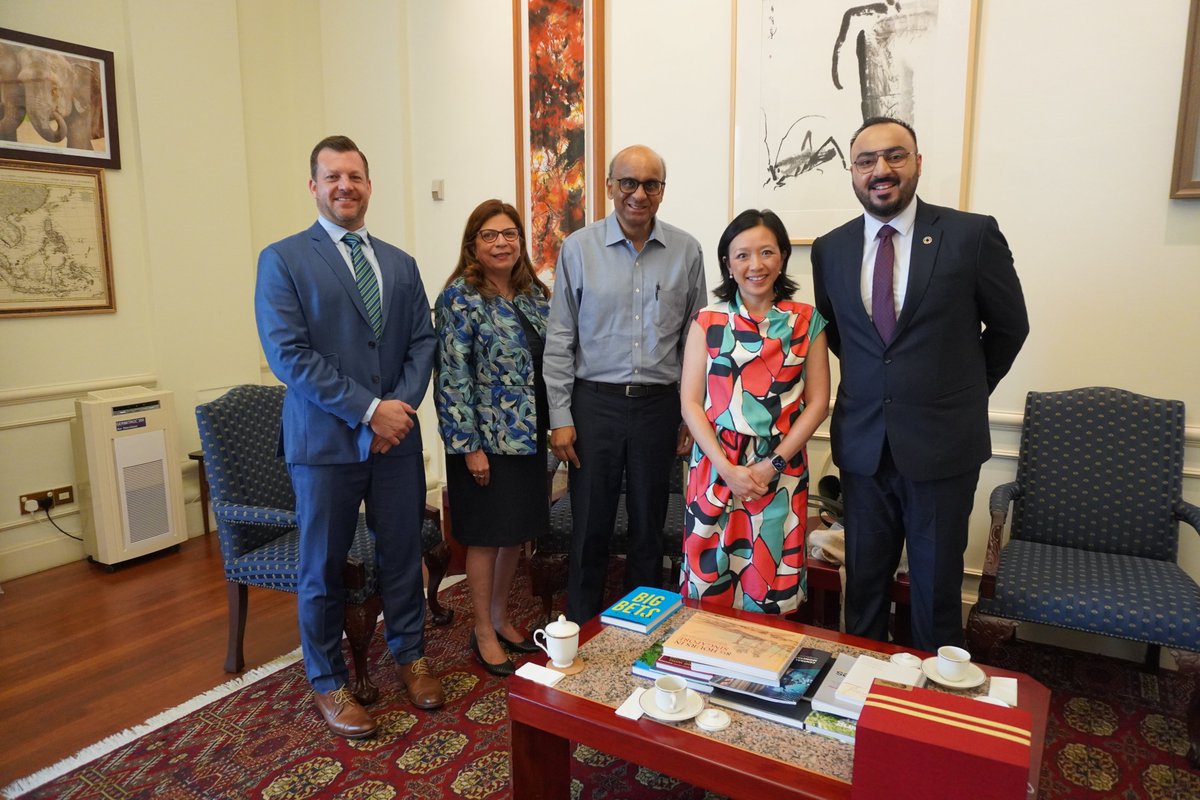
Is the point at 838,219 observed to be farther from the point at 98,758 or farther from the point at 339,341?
the point at 98,758

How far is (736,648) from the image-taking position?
166 cm

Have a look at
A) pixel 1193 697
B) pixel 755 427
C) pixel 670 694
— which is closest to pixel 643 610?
pixel 670 694

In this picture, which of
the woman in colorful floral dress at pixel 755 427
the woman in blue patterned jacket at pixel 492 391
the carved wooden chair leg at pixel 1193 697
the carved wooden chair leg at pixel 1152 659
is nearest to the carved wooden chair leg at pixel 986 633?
the carved wooden chair leg at pixel 1193 697

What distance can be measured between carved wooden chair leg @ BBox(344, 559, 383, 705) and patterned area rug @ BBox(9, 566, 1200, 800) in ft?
0.24

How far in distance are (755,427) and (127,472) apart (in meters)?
3.01

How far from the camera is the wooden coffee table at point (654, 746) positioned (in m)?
1.32

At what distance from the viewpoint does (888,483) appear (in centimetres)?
204

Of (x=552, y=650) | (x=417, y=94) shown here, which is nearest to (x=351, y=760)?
(x=552, y=650)

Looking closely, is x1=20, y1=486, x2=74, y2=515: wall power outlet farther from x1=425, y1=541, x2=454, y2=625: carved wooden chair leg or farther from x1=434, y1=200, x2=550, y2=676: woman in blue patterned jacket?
x1=434, y1=200, x2=550, y2=676: woman in blue patterned jacket

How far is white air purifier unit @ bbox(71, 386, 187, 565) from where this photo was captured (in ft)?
11.4

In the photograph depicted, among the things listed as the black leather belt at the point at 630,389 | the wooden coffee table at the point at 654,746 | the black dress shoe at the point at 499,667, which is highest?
the black leather belt at the point at 630,389

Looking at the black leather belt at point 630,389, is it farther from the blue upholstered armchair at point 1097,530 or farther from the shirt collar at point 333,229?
the blue upholstered armchair at point 1097,530

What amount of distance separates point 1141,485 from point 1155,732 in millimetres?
713

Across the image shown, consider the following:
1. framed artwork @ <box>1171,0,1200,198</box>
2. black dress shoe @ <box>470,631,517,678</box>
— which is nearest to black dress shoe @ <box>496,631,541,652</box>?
black dress shoe @ <box>470,631,517,678</box>
